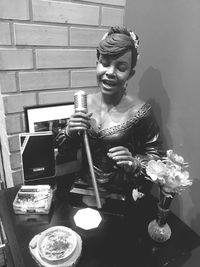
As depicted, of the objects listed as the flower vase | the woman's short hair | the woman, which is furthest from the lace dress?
the woman's short hair

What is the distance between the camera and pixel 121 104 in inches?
34.9

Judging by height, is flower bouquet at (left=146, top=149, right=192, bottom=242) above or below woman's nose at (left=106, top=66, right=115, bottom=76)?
below

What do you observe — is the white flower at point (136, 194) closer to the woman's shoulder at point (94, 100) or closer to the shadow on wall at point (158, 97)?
the shadow on wall at point (158, 97)

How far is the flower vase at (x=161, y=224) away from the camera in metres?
0.75

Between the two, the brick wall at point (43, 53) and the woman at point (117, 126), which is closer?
the woman at point (117, 126)

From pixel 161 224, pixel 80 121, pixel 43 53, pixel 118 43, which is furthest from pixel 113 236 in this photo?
pixel 43 53

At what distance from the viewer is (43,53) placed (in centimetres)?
100

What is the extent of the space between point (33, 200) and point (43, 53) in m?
0.57

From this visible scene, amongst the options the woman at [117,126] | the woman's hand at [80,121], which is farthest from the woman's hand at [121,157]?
the woman's hand at [80,121]

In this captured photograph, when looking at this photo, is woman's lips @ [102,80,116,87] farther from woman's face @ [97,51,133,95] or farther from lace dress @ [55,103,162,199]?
lace dress @ [55,103,162,199]

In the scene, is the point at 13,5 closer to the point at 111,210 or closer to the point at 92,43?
the point at 92,43

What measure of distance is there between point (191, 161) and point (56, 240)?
1.79ft

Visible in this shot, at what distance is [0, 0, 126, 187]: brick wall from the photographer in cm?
92

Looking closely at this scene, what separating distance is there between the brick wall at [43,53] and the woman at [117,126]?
8.7 inches
